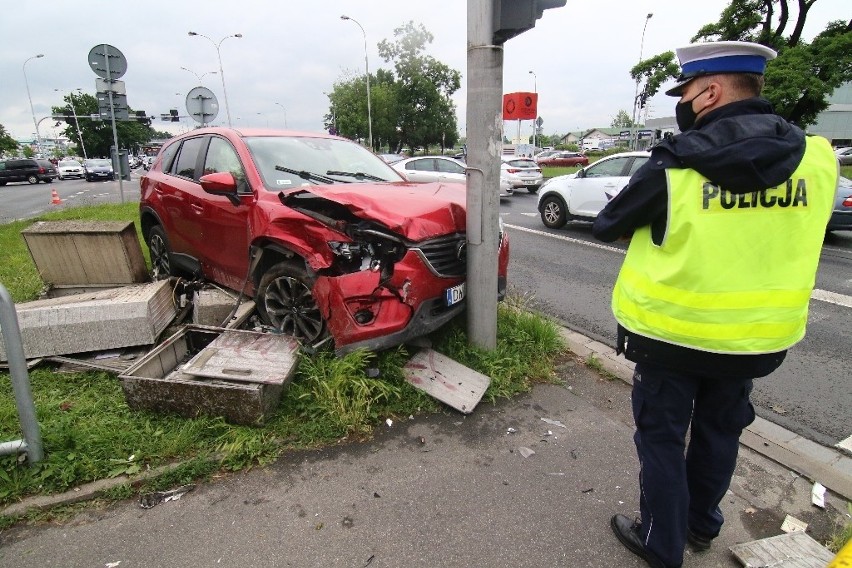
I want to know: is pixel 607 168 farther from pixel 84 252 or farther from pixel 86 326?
pixel 86 326

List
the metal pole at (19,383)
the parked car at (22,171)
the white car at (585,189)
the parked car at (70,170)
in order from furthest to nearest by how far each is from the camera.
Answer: the parked car at (70,170) < the parked car at (22,171) < the white car at (585,189) < the metal pole at (19,383)

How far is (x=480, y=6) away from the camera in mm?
3189

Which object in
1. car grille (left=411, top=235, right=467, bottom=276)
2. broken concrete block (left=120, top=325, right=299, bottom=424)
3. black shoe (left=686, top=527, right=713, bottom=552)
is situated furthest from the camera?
car grille (left=411, top=235, right=467, bottom=276)

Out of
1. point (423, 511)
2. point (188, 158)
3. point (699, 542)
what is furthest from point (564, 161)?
point (423, 511)

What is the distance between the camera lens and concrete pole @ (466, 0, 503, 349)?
3270 millimetres

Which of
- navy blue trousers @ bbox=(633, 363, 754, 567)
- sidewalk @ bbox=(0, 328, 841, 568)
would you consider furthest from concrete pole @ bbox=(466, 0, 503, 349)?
navy blue trousers @ bbox=(633, 363, 754, 567)

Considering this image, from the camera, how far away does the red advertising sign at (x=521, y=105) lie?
18250 mm

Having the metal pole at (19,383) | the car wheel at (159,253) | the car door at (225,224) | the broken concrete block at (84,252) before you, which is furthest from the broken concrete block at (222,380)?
the car wheel at (159,253)

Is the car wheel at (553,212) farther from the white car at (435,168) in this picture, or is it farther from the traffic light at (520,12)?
the traffic light at (520,12)

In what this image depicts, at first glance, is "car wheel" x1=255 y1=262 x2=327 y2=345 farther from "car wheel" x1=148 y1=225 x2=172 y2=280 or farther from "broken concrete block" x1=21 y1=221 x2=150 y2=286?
"car wheel" x1=148 y1=225 x2=172 y2=280

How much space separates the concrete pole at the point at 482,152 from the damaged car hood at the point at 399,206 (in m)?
0.21

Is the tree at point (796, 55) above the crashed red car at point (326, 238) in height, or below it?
above

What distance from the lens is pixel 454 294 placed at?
3.51 m

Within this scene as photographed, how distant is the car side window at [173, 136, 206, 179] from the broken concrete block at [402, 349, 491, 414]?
3115 mm
